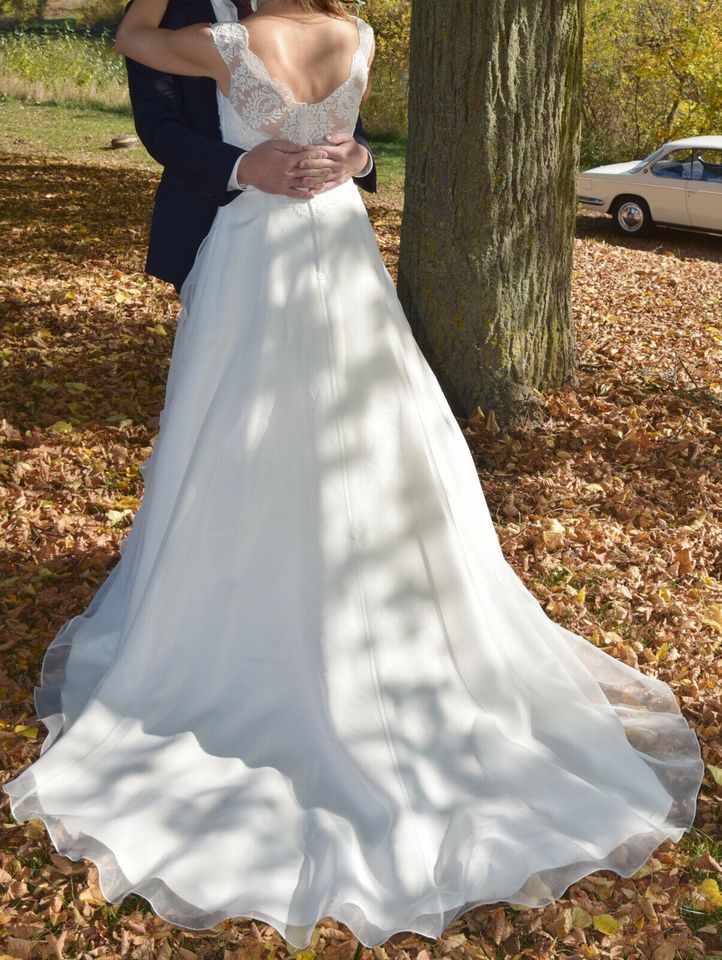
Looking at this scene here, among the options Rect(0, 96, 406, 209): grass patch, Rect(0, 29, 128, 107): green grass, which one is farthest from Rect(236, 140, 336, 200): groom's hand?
Rect(0, 29, 128, 107): green grass

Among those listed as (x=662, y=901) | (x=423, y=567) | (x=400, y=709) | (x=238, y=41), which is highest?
(x=238, y=41)

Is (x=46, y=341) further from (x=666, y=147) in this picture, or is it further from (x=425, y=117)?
(x=666, y=147)

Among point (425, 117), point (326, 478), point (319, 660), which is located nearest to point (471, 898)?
point (319, 660)

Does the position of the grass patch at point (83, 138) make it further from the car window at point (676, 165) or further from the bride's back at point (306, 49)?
the bride's back at point (306, 49)

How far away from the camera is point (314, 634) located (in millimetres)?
3021

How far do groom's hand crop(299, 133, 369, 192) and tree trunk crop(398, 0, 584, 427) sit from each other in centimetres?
202

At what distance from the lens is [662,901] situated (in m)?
2.74

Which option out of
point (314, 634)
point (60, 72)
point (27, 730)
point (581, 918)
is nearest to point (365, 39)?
point (314, 634)

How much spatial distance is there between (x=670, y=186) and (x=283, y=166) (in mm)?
11867

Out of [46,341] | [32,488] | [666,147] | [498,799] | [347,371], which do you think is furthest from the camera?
[666,147]

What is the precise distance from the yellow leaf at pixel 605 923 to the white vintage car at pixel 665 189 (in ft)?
38.1

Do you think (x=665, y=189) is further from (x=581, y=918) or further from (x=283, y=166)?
(x=581, y=918)

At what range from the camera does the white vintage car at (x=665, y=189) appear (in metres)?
13.2

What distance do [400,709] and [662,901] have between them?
3.00 ft
